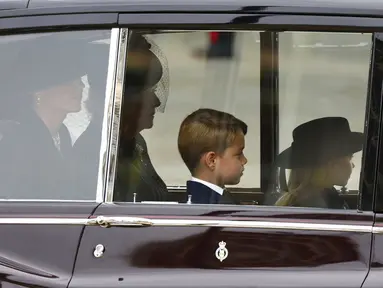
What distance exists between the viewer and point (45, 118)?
120 inches

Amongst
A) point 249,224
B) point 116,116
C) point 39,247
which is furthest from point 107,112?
point 249,224

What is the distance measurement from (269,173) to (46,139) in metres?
0.75

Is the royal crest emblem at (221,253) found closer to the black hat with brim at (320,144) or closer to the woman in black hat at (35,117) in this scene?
the black hat with brim at (320,144)

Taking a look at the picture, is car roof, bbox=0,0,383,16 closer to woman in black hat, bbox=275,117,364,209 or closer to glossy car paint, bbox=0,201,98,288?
woman in black hat, bbox=275,117,364,209

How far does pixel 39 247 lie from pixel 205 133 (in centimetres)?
67

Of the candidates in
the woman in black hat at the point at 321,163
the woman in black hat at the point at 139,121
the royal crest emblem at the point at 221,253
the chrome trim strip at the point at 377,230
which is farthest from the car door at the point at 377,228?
the woman in black hat at the point at 139,121

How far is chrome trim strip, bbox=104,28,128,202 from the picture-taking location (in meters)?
2.89

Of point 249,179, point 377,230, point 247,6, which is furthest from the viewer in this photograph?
A: point 249,179

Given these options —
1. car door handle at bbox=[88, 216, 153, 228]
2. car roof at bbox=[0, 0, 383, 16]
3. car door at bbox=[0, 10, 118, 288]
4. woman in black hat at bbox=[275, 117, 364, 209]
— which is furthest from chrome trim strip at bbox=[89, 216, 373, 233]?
car roof at bbox=[0, 0, 383, 16]

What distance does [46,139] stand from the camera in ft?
9.86

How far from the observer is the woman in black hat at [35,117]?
2949 millimetres

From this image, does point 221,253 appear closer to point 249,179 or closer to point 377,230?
point 249,179

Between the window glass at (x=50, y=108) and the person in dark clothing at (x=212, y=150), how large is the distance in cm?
31

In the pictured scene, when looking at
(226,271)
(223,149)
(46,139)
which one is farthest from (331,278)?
(46,139)
